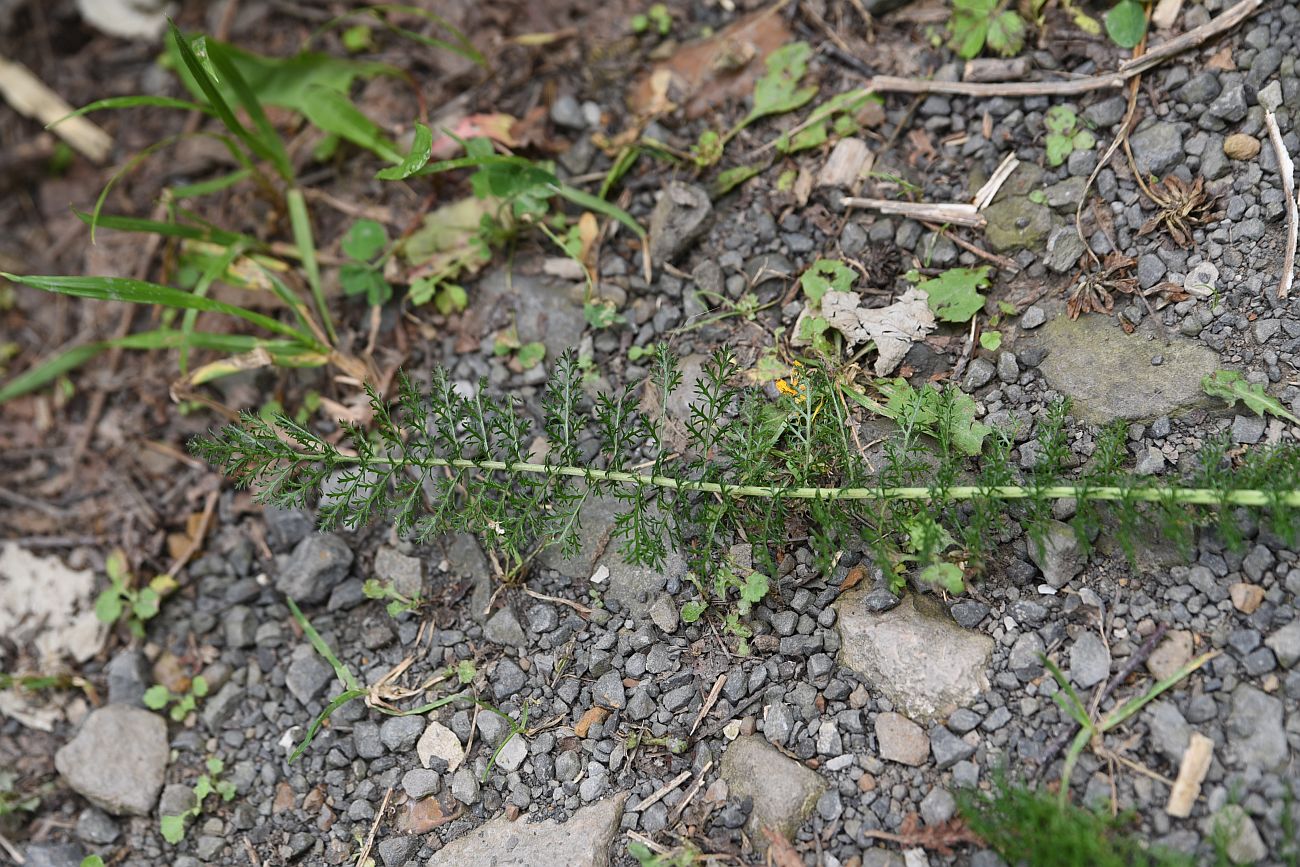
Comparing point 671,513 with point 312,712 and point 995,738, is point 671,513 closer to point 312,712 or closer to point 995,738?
point 995,738

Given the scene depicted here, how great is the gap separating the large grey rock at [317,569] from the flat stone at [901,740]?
1905 mm

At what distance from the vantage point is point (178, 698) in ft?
11.3

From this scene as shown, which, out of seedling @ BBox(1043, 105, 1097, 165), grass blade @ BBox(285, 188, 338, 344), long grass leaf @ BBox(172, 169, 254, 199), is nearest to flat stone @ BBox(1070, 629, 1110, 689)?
seedling @ BBox(1043, 105, 1097, 165)

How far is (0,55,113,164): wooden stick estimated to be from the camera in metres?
4.53

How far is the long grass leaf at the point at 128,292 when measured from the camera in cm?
313

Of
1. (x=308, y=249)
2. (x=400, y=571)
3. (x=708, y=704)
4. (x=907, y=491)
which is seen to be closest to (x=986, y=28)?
(x=907, y=491)

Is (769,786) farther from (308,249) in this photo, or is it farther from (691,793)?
(308,249)

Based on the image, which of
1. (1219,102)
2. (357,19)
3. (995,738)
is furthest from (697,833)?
(357,19)

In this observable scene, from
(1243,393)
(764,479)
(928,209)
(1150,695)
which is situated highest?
(928,209)

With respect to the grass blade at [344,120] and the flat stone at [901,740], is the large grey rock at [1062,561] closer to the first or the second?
the flat stone at [901,740]

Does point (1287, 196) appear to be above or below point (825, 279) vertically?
above

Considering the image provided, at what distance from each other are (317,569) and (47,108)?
295cm

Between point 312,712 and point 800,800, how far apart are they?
1.68 meters

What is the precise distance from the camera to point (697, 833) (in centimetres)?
266
